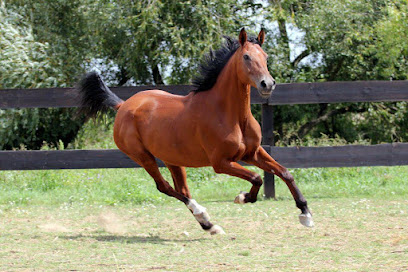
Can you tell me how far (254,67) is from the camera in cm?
450

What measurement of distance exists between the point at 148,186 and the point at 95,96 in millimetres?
2519

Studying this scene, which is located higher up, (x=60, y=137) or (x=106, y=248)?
(x=106, y=248)

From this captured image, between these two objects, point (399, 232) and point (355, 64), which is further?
point (355, 64)

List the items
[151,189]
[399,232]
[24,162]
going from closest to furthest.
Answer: [399,232]
[24,162]
[151,189]

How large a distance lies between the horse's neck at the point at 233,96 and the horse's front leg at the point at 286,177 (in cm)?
41

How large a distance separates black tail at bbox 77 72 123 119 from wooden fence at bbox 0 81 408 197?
1.08m

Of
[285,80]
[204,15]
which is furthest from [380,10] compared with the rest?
[204,15]

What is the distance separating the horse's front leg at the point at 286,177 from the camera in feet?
15.6

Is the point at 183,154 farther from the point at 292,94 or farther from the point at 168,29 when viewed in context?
the point at 168,29

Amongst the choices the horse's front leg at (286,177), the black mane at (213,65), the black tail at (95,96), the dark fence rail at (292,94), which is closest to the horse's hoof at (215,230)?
the horse's front leg at (286,177)

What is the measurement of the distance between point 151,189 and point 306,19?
689 centimetres

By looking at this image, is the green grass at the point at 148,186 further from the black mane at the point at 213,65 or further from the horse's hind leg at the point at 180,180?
the black mane at the point at 213,65

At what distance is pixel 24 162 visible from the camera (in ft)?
24.7

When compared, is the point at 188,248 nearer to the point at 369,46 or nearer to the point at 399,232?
the point at 399,232
